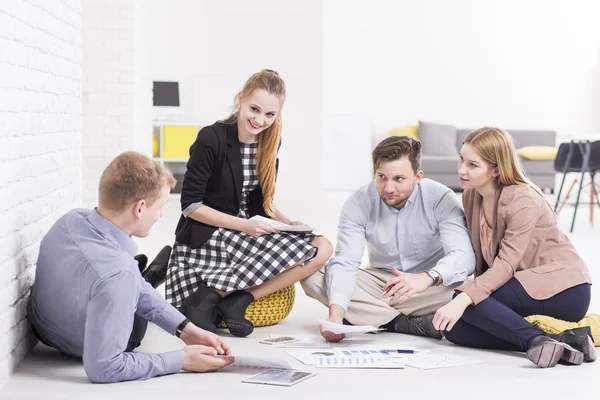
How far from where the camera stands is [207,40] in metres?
9.27

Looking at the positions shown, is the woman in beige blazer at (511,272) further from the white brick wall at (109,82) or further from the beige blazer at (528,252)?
the white brick wall at (109,82)

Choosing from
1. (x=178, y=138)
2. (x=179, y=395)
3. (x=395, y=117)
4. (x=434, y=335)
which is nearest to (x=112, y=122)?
(x=178, y=138)

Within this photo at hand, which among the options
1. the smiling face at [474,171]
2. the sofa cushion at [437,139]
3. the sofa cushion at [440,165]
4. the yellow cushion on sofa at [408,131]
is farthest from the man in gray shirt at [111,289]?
the yellow cushion on sofa at [408,131]

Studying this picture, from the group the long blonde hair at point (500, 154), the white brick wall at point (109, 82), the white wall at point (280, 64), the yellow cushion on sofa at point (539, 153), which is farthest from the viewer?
the yellow cushion on sofa at point (539, 153)

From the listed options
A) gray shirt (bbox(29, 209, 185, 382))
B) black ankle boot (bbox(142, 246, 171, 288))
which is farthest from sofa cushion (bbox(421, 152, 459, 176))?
gray shirt (bbox(29, 209, 185, 382))

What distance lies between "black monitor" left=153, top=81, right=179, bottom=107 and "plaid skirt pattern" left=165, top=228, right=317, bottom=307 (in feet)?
Answer: 20.7

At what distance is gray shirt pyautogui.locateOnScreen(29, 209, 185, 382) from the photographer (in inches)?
93.4

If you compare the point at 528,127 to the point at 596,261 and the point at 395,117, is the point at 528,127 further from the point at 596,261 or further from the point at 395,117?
the point at 596,261

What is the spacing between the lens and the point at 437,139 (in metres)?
10.3

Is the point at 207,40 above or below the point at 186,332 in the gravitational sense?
above

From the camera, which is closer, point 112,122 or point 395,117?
point 112,122

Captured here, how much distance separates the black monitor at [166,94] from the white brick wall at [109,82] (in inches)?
125

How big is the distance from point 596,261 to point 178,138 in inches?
205

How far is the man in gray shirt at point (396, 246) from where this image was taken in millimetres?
3096
